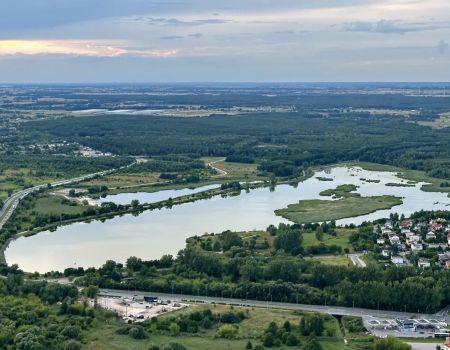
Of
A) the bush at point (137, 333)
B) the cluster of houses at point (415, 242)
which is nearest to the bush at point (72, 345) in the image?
the bush at point (137, 333)

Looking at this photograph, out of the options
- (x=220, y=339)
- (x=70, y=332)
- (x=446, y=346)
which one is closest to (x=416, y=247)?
(x=446, y=346)

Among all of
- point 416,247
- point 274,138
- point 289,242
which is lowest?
point 274,138

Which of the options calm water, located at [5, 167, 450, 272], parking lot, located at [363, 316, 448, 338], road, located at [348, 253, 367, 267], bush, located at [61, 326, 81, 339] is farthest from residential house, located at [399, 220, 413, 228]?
bush, located at [61, 326, 81, 339]

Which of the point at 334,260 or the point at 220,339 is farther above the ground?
the point at 334,260

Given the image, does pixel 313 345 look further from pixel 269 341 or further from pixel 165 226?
pixel 165 226

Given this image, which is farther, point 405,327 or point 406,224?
point 406,224

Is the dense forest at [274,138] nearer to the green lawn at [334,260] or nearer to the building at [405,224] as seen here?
the building at [405,224]
